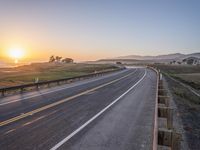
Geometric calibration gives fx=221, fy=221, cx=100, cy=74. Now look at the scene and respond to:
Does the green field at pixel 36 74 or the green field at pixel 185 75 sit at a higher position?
the green field at pixel 36 74

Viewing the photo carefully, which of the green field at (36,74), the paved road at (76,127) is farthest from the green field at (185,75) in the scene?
the paved road at (76,127)

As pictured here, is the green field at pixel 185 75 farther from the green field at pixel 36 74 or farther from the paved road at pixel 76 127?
the paved road at pixel 76 127

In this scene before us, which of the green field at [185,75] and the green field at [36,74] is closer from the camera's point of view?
the green field at [36,74]

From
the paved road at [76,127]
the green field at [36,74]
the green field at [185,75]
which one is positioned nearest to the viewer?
the paved road at [76,127]

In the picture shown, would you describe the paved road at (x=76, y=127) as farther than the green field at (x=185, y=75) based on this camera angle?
No

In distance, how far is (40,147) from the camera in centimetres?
650

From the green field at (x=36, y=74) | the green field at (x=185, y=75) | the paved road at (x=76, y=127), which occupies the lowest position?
the green field at (x=185, y=75)

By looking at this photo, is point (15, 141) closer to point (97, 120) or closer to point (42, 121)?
point (42, 121)

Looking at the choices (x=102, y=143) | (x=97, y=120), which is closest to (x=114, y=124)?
(x=97, y=120)

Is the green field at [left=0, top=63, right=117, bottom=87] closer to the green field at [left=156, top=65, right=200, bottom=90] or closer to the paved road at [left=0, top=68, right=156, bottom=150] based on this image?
the paved road at [left=0, top=68, right=156, bottom=150]

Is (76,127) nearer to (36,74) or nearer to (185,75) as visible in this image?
(36,74)

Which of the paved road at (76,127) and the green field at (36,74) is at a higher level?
the paved road at (76,127)

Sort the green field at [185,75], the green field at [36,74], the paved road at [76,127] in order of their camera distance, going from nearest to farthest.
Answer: the paved road at [76,127] → the green field at [36,74] → the green field at [185,75]

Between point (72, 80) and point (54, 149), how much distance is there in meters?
23.9
